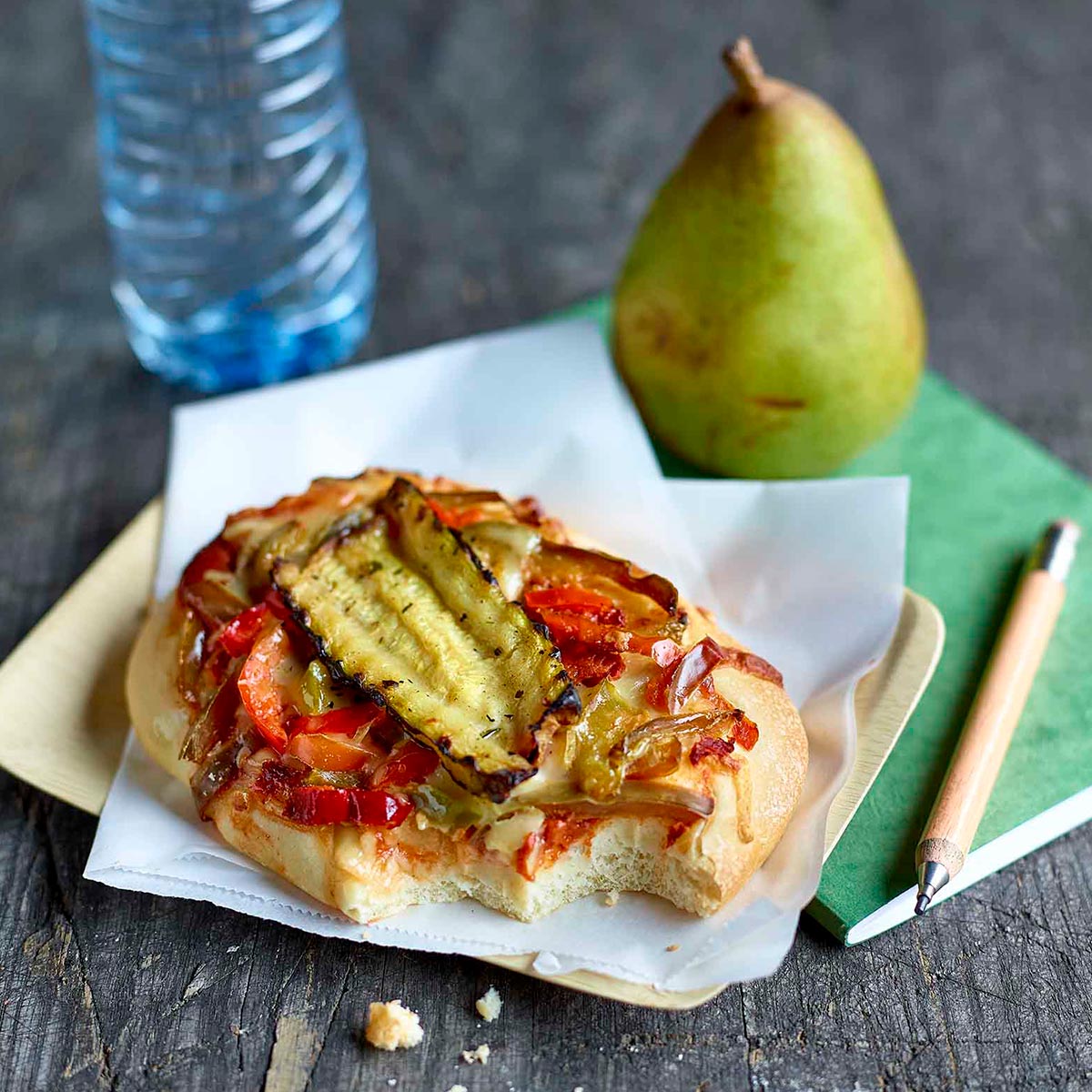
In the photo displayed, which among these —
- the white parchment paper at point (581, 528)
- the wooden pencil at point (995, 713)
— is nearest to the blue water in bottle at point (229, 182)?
the white parchment paper at point (581, 528)

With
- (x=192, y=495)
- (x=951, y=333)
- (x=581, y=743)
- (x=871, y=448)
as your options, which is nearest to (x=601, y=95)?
(x=951, y=333)

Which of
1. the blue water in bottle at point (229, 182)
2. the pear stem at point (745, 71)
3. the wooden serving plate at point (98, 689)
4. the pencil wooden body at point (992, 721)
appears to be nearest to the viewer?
the pencil wooden body at point (992, 721)

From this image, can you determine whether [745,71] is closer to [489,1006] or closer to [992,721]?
[992,721]

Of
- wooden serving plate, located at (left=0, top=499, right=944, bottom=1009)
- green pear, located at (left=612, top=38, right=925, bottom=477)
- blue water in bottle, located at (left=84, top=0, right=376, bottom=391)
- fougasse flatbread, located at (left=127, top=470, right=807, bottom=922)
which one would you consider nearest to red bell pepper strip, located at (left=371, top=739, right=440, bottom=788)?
fougasse flatbread, located at (left=127, top=470, right=807, bottom=922)

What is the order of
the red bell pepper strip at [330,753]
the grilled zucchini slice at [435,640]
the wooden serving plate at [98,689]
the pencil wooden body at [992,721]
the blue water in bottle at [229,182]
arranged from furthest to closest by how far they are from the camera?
the blue water in bottle at [229,182] → the wooden serving plate at [98,689] → the pencil wooden body at [992,721] → the red bell pepper strip at [330,753] → the grilled zucchini slice at [435,640]

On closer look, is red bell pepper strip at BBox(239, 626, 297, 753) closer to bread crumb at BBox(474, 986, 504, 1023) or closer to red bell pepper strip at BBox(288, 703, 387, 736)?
red bell pepper strip at BBox(288, 703, 387, 736)

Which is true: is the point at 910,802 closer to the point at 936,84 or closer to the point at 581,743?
the point at 581,743

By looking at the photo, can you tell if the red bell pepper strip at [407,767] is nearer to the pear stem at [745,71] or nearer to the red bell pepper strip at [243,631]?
the red bell pepper strip at [243,631]
